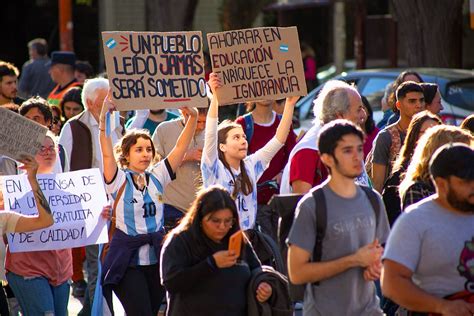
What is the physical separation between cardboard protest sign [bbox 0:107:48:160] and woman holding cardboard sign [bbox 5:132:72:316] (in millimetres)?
270

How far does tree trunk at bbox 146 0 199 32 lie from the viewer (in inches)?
859

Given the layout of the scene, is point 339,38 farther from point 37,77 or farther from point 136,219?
point 136,219

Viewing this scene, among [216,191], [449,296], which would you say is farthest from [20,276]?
[449,296]

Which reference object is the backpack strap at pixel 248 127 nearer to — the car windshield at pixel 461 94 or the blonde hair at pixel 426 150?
the blonde hair at pixel 426 150

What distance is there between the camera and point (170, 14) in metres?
21.9

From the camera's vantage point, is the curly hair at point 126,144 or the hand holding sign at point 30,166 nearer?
the hand holding sign at point 30,166

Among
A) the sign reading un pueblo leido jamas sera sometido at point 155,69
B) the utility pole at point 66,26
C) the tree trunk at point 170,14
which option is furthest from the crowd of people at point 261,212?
the utility pole at point 66,26

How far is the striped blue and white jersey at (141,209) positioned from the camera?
744 cm

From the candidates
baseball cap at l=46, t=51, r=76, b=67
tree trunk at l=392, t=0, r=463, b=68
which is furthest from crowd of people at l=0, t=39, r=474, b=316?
tree trunk at l=392, t=0, r=463, b=68

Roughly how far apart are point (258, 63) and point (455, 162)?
4025mm

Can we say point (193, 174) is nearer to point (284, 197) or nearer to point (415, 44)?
point (284, 197)

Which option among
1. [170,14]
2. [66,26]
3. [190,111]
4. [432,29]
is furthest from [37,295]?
[66,26]

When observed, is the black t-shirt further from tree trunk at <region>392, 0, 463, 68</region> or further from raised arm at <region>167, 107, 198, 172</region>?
tree trunk at <region>392, 0, 463, 68</region>

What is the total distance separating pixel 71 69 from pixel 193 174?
498 cm
